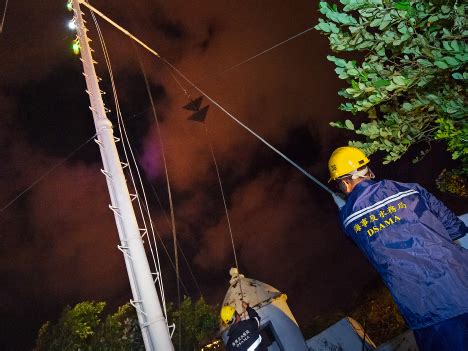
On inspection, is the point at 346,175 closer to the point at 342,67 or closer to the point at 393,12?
the point at 342,67

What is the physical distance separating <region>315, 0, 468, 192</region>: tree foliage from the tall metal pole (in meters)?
3.85

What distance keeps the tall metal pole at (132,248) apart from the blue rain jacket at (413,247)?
3.36 meters

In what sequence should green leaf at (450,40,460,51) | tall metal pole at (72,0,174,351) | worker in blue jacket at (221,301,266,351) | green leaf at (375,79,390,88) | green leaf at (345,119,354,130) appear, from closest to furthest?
green leaf at (450,40,460,51) < green leaf at (375,79,390,88) < green leaf at (345,119,354,130) < tall metal pole at (72,0,174,351) < worker in blue jacket at (221,301,266,351)

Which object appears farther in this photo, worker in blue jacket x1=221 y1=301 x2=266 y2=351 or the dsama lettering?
worker in blue jacket x1=221 y1=301 x2=266 y2=351

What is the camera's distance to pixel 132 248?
5.52 meters

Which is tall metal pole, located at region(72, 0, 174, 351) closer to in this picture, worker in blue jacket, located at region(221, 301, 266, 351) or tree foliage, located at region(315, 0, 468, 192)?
worker in blue jacket, located at region(221, 301, 266, 351)

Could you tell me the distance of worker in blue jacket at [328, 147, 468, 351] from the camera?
3.11 m

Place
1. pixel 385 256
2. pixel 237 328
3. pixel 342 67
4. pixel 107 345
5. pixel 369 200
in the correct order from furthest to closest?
pixel 107 345
pixel 237 328
pixel 369 200
pixel 385 256
pixel 342 67

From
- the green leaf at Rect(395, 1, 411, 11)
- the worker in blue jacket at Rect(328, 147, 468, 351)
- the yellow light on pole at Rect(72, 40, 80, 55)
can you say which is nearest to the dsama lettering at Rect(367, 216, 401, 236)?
the worker in blue jacket at Rect(328, 147, 468, 351)

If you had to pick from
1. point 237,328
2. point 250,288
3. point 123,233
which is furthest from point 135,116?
point 250,288

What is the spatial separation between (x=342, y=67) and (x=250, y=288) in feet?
53.6

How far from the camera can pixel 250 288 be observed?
58.4 feet

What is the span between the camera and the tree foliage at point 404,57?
2.76 meters

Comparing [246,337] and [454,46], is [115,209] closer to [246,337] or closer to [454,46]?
[246,337]
